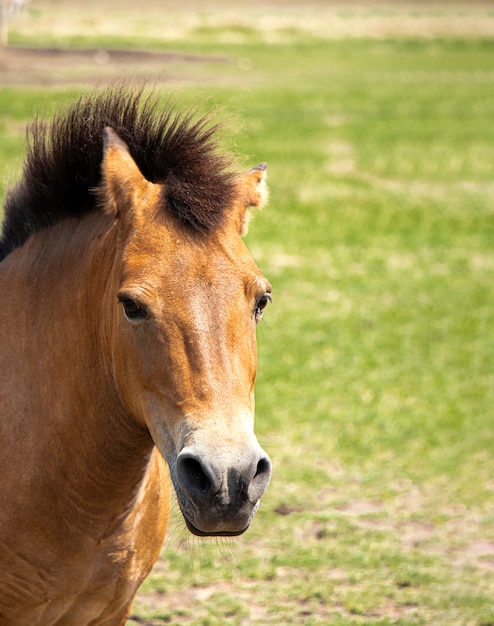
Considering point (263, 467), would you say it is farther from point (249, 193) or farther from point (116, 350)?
point (249, 193)

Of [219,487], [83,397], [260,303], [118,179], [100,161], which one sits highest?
[100,161]

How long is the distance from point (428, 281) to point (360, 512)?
559 centimetres

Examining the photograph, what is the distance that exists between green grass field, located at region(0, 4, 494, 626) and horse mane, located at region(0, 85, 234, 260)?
1.47 ft

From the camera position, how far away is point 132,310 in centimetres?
280

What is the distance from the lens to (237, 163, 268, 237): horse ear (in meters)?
3.11

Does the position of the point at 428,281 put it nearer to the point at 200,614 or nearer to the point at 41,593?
the point at 200,614

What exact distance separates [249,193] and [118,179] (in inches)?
17.5

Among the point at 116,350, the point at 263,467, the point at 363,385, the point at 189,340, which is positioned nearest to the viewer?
the point at 263,467

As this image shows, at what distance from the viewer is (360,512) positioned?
5.94 metres

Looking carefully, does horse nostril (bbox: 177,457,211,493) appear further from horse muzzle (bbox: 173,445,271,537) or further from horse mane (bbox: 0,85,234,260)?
horse mane (bbox: 0,85,234,260)

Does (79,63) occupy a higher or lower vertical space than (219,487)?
higher

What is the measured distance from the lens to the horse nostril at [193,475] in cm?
257

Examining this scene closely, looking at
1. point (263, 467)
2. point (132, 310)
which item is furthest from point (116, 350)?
point (263, 467)

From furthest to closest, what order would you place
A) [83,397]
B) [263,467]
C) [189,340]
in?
[83,397]
[189,340]
[263,467]
